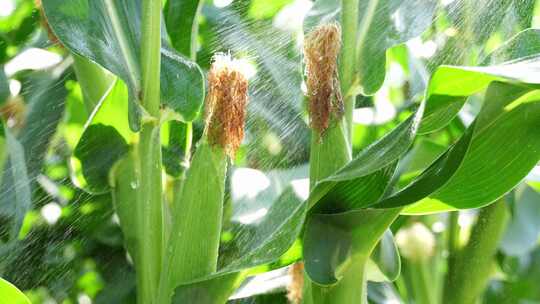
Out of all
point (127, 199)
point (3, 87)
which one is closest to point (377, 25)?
point (127, 199)

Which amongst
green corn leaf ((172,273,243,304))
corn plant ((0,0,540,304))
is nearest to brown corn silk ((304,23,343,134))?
corn plant ((0,0,540,304))

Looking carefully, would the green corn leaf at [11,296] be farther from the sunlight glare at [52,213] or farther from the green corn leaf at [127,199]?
the sunlight glare at [52,213]

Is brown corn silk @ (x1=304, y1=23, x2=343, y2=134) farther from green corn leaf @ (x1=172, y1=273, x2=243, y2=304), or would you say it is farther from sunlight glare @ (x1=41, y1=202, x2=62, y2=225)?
sunlight glare @ (x1=41, y1=202, x2=62, y2=225)

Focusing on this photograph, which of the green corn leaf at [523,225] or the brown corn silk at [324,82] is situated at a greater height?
the brown corn silk at [324,82]

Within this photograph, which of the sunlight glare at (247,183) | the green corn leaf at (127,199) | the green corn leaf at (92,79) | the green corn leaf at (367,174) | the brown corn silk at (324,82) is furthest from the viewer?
the sunlight glare at (247,183)

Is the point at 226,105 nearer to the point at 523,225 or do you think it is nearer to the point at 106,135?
the point at 106,135

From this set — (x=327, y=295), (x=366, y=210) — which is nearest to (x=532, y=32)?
(x=366, y=210)

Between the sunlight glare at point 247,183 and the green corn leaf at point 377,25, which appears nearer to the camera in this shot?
the green corn leaf at point 377,25

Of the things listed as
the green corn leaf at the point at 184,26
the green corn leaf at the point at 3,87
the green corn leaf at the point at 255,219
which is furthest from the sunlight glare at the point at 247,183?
the green corn leaf at the point at 3,87
